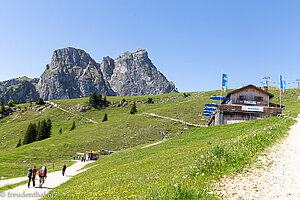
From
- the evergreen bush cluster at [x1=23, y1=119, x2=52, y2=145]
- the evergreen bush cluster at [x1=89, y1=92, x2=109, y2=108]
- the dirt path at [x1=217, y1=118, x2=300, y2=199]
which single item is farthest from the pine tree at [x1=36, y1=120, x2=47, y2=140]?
the dirt path at [x1=217, y1=118, x2=300, y2=199]

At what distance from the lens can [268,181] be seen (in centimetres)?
766

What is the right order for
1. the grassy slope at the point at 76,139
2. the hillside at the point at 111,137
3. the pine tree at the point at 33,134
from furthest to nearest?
the pine tree at the point at 33,134 < the grassy slope at the point at 76,139 < the hillside at the point at 111,137

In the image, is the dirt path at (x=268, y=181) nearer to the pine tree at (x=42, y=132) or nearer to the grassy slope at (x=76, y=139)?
the grassy slope at (x=76, y=139)

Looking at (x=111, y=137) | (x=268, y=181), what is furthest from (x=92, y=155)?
(x=268, y=181)

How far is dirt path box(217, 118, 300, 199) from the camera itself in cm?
673

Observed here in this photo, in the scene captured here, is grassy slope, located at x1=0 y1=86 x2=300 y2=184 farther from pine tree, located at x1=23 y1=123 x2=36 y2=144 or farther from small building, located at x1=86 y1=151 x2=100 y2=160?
small building, located at x1=86 y1=151 x2=100 y2=160

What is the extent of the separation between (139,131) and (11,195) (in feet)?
177

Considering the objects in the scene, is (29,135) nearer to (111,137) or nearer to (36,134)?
(36,134)

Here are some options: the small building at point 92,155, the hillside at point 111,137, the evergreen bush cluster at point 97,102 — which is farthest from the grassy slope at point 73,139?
the evergreen bush cluster at point 97,102

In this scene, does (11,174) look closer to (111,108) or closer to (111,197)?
(111,197)

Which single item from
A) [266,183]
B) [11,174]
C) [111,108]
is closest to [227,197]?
[266,183]

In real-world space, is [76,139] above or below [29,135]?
above

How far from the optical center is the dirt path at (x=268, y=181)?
673 cm

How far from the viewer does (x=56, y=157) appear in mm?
50781
